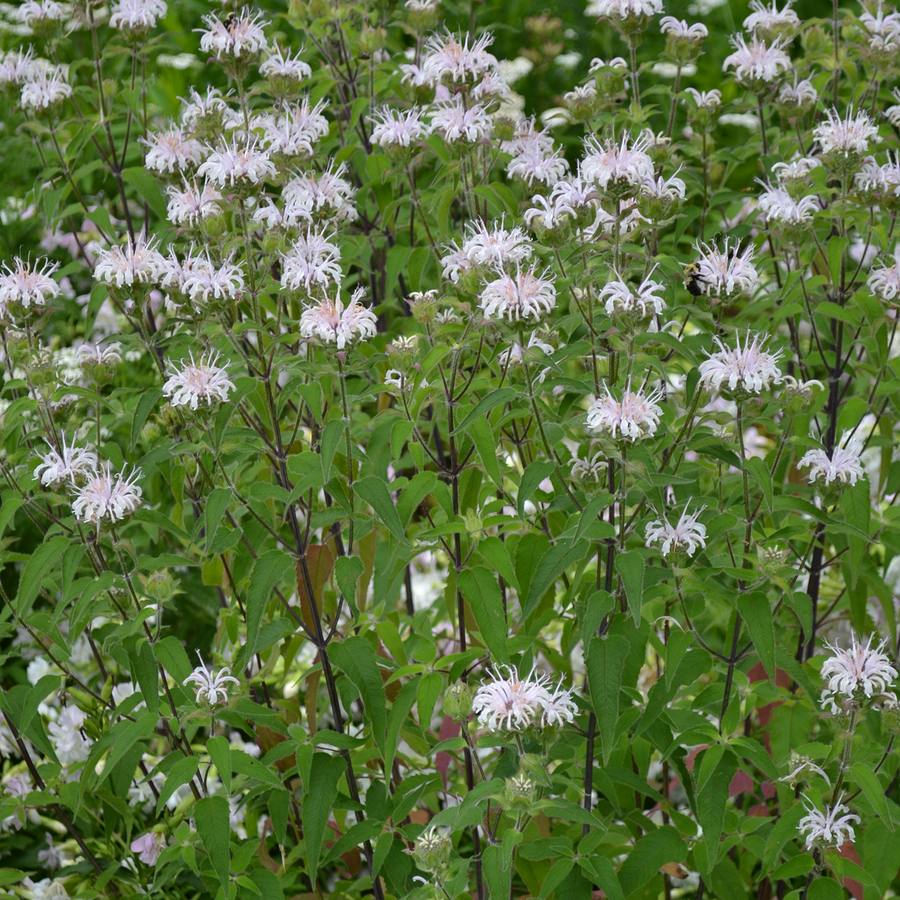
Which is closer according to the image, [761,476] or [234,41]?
[761,476]

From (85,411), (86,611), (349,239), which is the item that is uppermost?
(85,411)

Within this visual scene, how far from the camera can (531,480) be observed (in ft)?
5.34

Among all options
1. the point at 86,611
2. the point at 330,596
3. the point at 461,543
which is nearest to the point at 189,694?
the point at 86,611

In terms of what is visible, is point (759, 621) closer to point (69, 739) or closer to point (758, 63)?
point (758, 63)

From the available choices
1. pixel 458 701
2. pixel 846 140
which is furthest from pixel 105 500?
pixel 846 140

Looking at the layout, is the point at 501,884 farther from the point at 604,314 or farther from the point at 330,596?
the point at 604,314

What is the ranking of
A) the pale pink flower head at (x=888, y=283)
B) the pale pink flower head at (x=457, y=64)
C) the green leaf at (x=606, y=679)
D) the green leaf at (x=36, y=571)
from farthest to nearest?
the pale pink flower head at (x=457, y=64) < the pale pink flower head at (x=888, y=283) < the green leaf at (x=36, y=571) < the green leaf at (x=606, y=679)

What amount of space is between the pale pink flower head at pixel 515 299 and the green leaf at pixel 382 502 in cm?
33

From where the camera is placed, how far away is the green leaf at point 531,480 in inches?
63.0

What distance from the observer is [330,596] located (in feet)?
6.94

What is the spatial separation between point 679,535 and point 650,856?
562 millimetres

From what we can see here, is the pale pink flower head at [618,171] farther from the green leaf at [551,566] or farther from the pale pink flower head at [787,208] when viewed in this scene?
the green leaf at [551,566]

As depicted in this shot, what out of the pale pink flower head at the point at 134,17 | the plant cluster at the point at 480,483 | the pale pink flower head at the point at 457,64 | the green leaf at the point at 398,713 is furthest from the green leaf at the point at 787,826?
the pale pink flower head at the point at 134,17

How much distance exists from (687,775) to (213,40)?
63.6 inches
